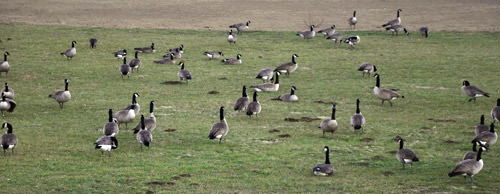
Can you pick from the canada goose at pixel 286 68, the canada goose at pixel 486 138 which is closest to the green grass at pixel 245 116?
the canada goose at pixel 486 138

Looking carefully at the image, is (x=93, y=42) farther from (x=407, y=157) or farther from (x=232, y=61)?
(x=407, y=157)

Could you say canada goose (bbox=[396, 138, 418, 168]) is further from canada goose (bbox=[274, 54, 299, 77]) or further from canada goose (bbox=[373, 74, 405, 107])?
canada goose (bbox=[274, 54, 299, 77])

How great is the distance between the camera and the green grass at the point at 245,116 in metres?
20.2

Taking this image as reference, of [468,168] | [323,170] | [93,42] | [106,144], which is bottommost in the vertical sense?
[323,170]

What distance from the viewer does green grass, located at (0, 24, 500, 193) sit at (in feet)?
66.4

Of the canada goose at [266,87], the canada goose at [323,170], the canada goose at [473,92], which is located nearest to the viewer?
the canada goose at [323,170]

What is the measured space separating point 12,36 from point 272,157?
37.0 m

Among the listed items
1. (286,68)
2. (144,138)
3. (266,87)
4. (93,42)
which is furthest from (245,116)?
(93,42)

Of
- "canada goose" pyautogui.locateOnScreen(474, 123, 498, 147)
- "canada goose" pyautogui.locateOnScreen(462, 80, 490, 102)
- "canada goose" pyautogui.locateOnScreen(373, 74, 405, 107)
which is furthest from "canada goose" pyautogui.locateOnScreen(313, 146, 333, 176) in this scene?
"canada goose" pyautogui.locateOnScreen(462, 80, 490, 102)

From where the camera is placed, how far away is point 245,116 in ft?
99.3

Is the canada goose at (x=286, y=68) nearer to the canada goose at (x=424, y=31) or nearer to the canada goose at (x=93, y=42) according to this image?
the canada goose at (x=93, y=42)

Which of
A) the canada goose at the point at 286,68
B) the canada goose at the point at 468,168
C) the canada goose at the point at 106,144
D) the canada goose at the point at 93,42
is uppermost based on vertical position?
the canada goose at the point at 93,42

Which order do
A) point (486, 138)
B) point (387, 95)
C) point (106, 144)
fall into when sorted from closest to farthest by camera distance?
1. point (106, 144)
2. point (486, 138)
3. point (387, 95)

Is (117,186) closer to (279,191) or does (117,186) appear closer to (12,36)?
(279,191)
